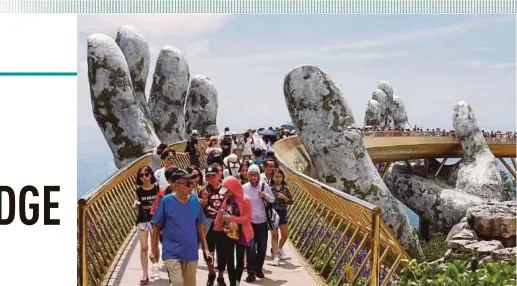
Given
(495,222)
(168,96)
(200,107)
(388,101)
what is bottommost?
(495,222)

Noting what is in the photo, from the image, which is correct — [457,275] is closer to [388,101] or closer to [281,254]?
[281,254]

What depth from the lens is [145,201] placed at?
5.87 m

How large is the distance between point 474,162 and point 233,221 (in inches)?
932

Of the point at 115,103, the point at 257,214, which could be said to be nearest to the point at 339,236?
the point at 257,214

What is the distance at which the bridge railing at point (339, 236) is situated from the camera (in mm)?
5105

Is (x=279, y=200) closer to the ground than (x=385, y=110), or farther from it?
closer to the ground

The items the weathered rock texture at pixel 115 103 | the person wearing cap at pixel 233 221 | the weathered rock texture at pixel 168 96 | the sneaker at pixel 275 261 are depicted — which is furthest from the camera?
the weathered rock texture at pixel 168 96

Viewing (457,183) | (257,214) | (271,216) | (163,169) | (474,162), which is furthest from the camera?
(474,162)

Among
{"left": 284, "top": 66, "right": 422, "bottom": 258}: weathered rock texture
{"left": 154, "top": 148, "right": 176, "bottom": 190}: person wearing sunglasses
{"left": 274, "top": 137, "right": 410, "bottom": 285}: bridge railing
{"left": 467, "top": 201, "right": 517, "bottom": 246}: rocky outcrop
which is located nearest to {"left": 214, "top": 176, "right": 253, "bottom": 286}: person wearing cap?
{"left": 274, "top": 137, "right": 410, "bottom": 285}: bridge railing

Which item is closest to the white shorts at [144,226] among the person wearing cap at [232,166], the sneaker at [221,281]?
the sneaker at [221,281]

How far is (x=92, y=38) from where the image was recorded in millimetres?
16766

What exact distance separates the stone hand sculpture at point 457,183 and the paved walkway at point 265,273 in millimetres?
17854

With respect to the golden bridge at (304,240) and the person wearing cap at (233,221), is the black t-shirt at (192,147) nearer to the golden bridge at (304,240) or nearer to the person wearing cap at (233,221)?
the golden bridge at (304,240)

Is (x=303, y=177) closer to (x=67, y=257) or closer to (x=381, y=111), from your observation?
(x=67, y=257)
